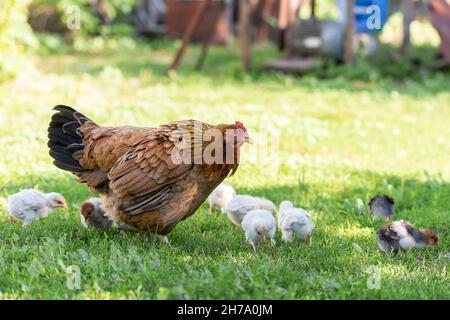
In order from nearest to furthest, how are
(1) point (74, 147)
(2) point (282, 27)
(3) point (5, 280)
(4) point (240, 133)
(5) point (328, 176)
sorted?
(3) point (5, 280)
(4) point (240, 133)
(1) point (74, 147)
(5) point (328, 176)
(2) point (282, 27)

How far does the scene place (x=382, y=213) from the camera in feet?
21.7

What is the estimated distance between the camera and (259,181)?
25.5 ft

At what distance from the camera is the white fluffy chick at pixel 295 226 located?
5.76 metres

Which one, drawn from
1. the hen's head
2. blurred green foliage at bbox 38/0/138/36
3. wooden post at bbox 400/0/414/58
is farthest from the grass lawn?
blurred green foliage at bbox 38/0/138/36

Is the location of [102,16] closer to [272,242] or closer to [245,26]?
[245,26]

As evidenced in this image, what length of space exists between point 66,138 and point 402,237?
2.64m

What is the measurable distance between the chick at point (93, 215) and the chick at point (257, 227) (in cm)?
112

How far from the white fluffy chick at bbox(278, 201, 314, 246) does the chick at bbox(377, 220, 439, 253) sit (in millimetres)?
516

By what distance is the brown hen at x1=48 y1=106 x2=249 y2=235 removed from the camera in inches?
216

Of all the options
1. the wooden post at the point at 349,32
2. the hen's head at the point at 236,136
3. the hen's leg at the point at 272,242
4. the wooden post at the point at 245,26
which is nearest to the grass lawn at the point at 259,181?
the hen's leg at the point at 272,242

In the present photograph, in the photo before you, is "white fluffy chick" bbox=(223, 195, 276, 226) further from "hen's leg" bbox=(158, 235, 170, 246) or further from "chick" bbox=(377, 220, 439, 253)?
"chick" bbox=(377, 220, 439, 253)
